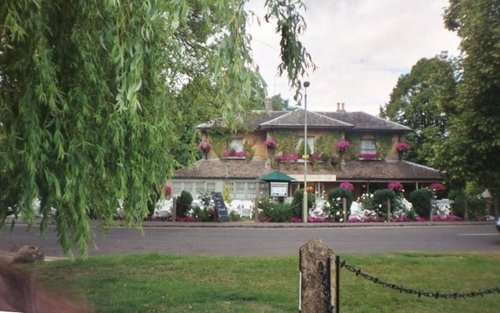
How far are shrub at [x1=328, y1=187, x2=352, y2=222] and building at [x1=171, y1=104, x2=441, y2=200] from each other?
7035 mm

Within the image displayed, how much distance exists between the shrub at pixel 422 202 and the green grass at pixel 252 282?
1767 centimetres

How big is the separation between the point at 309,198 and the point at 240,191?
888 centimetres

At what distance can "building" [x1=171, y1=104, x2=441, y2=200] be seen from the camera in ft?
120

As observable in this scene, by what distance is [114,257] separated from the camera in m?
12.2

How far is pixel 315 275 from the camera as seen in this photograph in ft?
18.0

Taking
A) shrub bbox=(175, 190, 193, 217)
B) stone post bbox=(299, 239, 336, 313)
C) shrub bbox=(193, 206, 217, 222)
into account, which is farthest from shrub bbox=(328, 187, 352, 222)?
stone post bbox=(299, 239, 336, 313)

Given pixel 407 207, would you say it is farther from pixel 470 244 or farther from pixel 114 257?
pixel 114 257

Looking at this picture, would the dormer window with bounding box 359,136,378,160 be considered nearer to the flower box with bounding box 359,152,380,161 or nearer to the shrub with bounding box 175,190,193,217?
the flower box with bounding box 359,152,380,161

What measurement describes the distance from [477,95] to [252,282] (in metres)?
9.41

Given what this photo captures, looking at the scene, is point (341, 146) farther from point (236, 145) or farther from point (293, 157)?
point (236, 145)

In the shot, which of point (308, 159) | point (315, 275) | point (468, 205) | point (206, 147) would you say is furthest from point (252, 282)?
point (206, 147)

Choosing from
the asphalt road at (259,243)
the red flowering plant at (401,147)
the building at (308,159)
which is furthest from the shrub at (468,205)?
the asphalt road at (259,243)

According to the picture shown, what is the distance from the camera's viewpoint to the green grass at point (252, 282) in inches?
307

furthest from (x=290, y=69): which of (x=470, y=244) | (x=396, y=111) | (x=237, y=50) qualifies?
(x=396, y=111)
